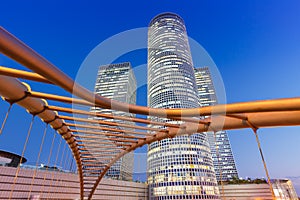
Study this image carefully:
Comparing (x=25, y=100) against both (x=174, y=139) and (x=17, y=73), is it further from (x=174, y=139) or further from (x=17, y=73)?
(x=174, y=139)

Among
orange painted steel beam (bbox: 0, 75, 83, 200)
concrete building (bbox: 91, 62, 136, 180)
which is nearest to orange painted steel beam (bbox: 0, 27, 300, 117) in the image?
orange painted steel beam (bbox: 0, 75, 83, 200)

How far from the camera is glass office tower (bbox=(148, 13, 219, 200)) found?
203ft

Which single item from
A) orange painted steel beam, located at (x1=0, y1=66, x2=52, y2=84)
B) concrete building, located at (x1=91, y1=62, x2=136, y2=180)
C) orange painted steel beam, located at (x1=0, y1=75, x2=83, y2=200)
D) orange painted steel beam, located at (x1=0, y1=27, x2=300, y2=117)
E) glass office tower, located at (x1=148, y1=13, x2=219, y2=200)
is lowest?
orange painted steel beam, located at (x1=0, y1=27, x2=300, y2=117)

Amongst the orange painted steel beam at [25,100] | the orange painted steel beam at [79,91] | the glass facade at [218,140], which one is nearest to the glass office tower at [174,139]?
the orange painted steel beam at [25,100]

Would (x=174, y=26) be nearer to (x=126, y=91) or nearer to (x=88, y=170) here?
(x=126, y=91)

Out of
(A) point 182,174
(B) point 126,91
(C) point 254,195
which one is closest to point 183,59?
(B) point 126,91

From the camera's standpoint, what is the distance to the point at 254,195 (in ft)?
203

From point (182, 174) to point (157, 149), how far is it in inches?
547

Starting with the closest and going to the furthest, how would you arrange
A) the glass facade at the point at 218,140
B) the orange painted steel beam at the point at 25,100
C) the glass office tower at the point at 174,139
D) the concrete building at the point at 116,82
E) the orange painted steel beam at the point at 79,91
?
the orange painted steel beam at the point at 79,91
the orange painted steel beam at the point at 25,100
the glass office tower at the point at 174,139
the concrete building at the point at 116,82
the glass facade at the point at 218,140

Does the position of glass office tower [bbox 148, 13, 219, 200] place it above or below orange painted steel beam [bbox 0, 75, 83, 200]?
above

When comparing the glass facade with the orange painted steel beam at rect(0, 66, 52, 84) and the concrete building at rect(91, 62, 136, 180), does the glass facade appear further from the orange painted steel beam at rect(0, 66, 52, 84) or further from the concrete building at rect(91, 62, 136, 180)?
the orange painted steel beam at rect(0, 66, 52, 84)

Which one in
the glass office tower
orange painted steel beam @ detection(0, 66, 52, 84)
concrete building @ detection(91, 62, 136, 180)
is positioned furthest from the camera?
concrete building @ detection(91, 62, 136, 180)

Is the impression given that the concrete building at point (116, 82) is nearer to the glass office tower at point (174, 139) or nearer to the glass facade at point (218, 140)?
the glass office tower at point (174, 139)

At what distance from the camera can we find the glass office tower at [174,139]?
61844mm
